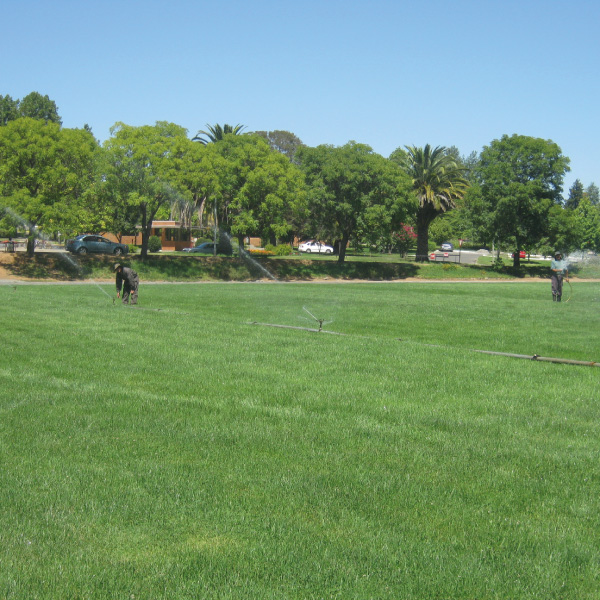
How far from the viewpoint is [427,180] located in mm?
59031

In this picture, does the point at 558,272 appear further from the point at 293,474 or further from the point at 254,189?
the point at 254,189

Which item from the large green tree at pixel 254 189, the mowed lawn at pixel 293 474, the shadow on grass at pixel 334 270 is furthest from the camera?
the shadow on grass at pixel 334 270

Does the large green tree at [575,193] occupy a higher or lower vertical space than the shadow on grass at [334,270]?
higher

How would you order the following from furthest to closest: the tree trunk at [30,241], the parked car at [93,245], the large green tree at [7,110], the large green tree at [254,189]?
1. the large green tree at [7,110]
2. the parked car at [93,245]
3. the large green tree at [254,189]
4. the tree trunk at [30,241]

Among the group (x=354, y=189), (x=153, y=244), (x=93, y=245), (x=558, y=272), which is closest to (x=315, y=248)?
(x=153, y=244)

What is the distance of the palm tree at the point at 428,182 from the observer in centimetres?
5822

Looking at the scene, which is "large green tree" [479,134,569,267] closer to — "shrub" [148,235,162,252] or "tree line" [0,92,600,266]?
"tree line" [0,92,600,266]

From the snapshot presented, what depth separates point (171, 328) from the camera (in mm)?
15062

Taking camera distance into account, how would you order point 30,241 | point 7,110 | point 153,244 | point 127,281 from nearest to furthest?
point 127,281 → point 30,241 → point 153,244 → point 7,110

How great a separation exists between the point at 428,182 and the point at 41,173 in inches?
1269

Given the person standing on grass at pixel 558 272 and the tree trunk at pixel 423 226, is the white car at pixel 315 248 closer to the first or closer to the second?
the tree trunk at pixel 423 226

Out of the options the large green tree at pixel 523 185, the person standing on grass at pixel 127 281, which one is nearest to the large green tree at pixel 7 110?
the large green tree at pixel 523 185

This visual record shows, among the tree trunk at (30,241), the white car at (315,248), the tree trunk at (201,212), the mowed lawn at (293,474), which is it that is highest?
the tree trunk at (201,212)

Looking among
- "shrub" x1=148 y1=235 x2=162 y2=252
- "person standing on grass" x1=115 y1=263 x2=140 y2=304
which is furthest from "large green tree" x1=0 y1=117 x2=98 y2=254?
"shrub" x1=148 y1=235 x2=162 y2=252
